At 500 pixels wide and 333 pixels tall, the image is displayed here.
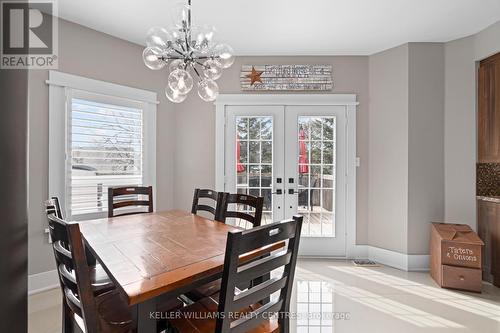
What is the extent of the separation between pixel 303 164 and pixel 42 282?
332cm

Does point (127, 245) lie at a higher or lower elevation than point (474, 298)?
higher

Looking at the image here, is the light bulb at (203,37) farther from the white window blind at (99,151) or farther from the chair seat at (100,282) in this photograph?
the white window blind at (99,151)

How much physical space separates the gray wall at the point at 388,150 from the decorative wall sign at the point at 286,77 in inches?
26.8

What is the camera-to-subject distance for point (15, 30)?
3.15ft

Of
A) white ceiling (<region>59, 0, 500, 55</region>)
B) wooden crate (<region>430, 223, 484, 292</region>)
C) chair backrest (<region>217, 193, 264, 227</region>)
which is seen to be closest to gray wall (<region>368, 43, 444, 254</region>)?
white ceiling (<region>59, 0, 500, 55</region>)

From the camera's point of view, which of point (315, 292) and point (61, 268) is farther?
point (315, 292)

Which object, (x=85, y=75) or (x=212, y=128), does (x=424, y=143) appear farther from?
(x=85, y=75)

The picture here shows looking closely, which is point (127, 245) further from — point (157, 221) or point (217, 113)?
point (217, 113)

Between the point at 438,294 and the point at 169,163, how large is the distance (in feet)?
11.7

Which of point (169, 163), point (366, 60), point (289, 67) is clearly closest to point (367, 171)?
point (366, 60)

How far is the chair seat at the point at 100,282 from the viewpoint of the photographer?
162cm

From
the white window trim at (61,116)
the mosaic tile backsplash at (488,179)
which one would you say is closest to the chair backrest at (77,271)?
the white window trim at (61,116)

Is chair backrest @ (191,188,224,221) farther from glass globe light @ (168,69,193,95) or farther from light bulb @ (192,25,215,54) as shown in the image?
light bulb @ (192,25,215,54)

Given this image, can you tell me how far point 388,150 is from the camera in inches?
135
